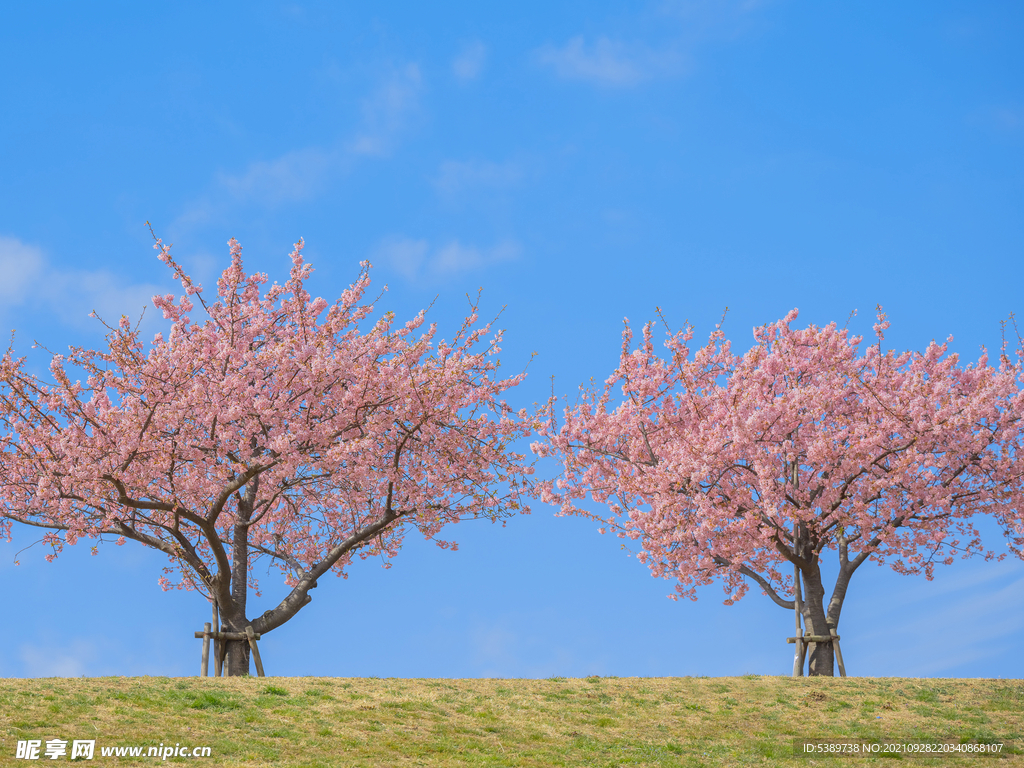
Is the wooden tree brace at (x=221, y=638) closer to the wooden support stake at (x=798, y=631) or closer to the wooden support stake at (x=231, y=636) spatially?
the wooden support stake at (x=231, y=636)

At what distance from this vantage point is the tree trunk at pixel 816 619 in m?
23.1

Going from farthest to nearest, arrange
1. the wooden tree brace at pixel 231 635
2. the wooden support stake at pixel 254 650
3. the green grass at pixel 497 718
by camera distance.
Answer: the wooden tree brace at pixel 231 635 < the wooden support stake at pixel 254 650 < the green grass at pixel 497 718

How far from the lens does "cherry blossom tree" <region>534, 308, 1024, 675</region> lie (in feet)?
73.2

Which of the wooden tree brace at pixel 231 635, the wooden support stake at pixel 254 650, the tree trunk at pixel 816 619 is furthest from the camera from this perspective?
the tree trunk at pixel 816 619

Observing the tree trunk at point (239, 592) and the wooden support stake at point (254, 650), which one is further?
the tree trunk at point (239, 592)

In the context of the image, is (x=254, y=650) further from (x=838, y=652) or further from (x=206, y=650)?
(x=838, y=652)

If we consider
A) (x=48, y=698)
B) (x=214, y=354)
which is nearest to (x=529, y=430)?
(x=214, y=354)

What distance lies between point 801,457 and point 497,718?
11.9 metres

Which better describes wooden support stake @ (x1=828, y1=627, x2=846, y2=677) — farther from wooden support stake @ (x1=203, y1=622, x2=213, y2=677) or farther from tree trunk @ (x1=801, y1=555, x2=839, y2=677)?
wooden support stake @ (x1=203, y1=622, x2=213, y2=677)

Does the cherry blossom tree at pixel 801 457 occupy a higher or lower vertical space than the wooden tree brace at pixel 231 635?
higher

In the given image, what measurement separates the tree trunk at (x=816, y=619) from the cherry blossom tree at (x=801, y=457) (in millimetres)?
35

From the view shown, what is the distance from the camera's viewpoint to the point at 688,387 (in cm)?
2452

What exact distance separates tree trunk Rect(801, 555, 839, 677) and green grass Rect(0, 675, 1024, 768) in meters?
2.89

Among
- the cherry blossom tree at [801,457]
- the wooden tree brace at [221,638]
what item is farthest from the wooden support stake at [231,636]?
the cherry blossom tree at [801,457]
